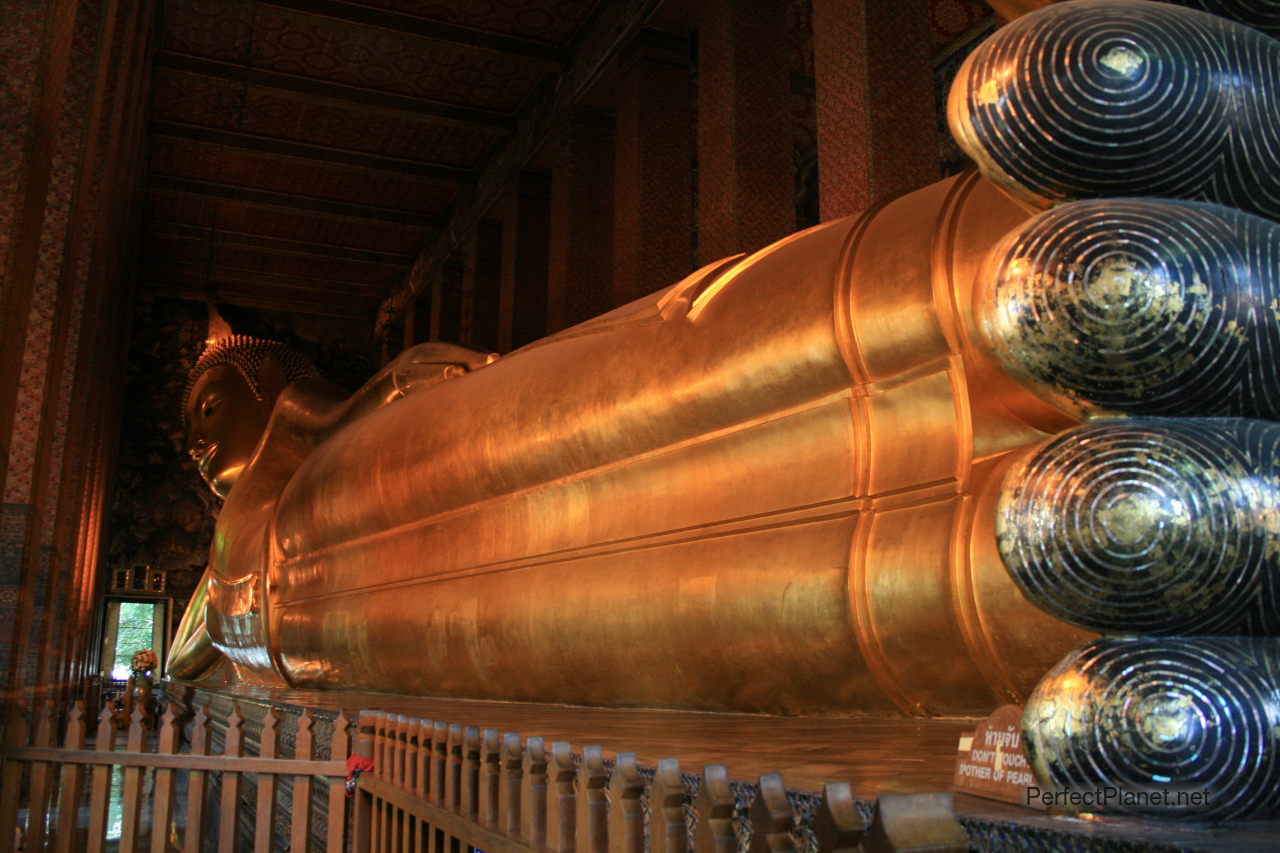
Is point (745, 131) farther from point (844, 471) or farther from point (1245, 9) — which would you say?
point (1245, 9)

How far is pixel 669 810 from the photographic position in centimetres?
89

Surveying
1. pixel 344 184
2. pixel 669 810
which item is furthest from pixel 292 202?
pixel 669 810

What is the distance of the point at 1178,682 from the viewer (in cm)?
77

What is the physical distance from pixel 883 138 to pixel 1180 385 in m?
4.65

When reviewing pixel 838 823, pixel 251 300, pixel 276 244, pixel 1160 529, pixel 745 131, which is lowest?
pixel 838 823

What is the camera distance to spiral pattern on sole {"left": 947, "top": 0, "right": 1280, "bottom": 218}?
85 centimetres

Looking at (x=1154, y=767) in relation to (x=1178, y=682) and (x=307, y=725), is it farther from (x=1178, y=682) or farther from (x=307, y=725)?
(x=307, y=725)

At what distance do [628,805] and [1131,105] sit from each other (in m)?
0.72

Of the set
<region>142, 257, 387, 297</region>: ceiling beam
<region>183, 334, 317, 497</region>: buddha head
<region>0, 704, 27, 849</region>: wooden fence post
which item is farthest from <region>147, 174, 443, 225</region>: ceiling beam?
<region>0, 704, 27, 849</region>: wooden fence post

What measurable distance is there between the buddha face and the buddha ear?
0.08 metres

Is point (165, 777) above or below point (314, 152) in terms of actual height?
below

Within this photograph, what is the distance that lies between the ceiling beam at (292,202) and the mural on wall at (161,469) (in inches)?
88.9

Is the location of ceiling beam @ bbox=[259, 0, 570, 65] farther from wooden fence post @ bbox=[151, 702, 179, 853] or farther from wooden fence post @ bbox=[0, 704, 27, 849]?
wooden fence post @ bbox=[151, 702, 179, 853]

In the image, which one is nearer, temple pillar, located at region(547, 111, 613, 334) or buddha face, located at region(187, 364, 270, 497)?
buddha face, located at region(187, 364, 270, 497)
